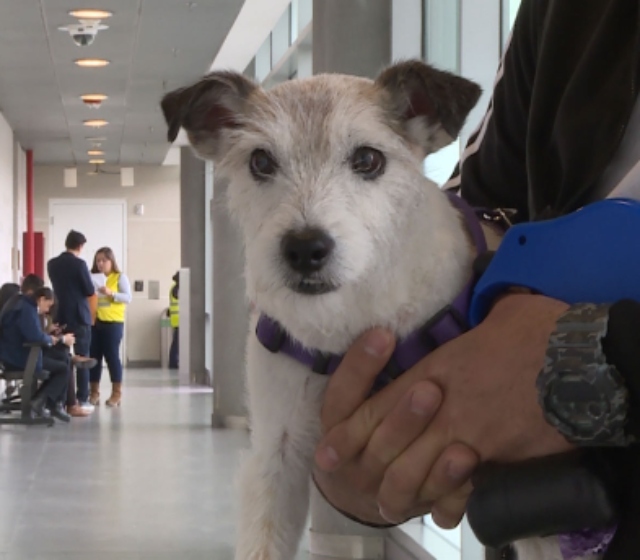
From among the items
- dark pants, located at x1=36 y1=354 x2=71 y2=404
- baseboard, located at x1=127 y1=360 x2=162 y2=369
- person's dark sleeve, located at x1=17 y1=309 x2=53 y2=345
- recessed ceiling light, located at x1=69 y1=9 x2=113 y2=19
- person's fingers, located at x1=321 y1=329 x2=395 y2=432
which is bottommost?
baseboard, located at x1=127 y1=360 x2=162 y2=369

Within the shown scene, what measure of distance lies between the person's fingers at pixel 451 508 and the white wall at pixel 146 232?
21.0m

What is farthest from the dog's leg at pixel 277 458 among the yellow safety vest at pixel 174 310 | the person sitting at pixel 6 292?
the yellow safety vest at pixel 174 310

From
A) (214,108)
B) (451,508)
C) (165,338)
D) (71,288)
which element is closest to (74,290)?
A: (71,288)

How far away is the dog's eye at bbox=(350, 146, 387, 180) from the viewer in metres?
1.69

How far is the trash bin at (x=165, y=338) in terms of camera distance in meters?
21.5

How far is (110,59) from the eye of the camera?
10867 mm

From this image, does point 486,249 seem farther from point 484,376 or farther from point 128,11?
point 128,11

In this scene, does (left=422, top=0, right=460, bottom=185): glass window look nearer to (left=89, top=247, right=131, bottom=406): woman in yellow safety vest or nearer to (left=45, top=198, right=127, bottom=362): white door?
(left=89, top=247, right=131, bottom=406): woman in yellow safety vest

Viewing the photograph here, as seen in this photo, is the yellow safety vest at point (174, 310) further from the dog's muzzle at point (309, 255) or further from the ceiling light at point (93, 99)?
the dog's muzzle at point (309, 255)

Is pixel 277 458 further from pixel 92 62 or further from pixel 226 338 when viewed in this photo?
pixel 92 62

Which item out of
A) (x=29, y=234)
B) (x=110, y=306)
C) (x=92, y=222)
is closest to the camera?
(x=110, y=306)

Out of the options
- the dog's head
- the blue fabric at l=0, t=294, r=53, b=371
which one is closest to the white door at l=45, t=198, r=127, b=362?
the blue fabric at l=0, t=294, r=53, b=371

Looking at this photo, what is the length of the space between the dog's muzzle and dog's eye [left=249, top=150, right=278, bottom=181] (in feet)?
0.68

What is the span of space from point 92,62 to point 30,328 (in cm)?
279
